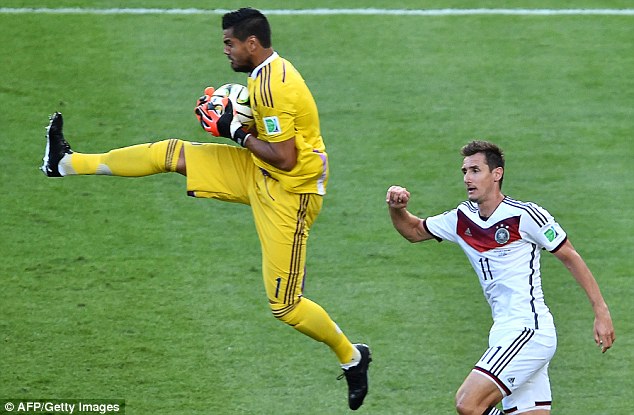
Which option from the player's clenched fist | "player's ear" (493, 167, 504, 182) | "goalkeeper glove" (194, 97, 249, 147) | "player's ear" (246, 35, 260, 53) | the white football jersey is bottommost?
the white football jersey

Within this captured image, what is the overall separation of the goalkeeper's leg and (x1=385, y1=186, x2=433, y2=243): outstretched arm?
1420mm

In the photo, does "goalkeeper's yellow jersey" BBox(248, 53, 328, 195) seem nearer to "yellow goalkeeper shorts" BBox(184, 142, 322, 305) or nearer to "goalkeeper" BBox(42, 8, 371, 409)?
"goalkeeper" BBox(42, 8, 371, 409)

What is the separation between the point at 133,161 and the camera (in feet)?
26.6

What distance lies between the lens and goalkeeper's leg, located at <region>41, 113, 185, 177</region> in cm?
809

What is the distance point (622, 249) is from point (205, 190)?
15.6 feet

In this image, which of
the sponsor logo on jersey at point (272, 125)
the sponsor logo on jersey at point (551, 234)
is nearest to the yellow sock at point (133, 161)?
the sponsor logo on jersey at point (272, 125)

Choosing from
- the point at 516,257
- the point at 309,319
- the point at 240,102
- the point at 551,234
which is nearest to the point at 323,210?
the point at 309,319

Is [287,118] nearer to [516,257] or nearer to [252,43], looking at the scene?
[252,43]

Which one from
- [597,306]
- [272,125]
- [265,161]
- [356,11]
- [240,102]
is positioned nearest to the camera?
[597,306]

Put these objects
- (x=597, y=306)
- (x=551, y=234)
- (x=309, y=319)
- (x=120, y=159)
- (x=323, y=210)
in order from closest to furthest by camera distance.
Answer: (x=597, y=306) → (x=551, y=234) → (x=120, y=159) → (x=309, y=319) → (x=323, y=210)

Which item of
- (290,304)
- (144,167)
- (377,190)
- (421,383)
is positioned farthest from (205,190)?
(377,190)


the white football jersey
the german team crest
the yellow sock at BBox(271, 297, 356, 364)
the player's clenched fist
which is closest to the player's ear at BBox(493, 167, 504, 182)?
the white football jersey

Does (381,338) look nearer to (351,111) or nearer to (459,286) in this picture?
(459,286)

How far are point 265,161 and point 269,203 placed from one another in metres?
0.34
